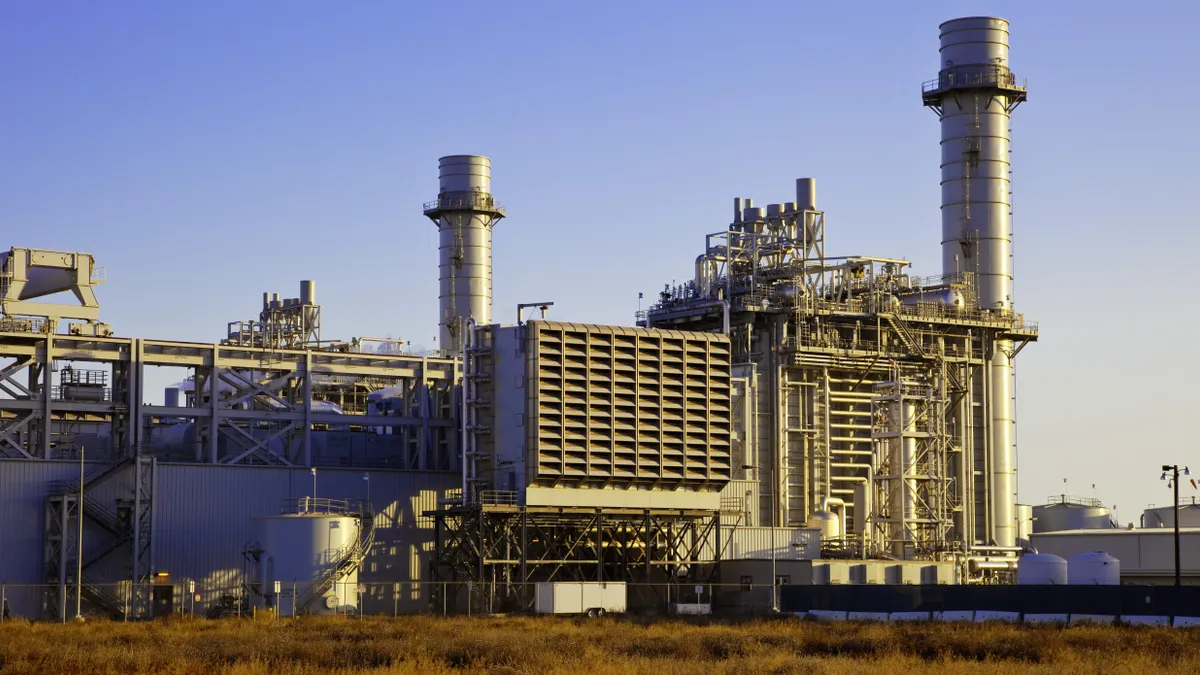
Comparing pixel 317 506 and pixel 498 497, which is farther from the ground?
pixel 498 497

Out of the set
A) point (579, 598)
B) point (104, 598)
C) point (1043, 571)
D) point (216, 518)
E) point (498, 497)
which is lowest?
point (579, 598)

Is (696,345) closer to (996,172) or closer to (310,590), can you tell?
(310,590)

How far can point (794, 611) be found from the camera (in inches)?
2638

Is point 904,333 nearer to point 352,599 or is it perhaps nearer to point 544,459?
point 544,459

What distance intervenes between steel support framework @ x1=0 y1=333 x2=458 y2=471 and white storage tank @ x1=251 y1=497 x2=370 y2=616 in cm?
572

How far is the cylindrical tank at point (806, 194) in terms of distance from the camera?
90562 mm

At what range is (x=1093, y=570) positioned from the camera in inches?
2724

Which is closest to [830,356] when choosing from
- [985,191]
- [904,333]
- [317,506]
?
[904,333]

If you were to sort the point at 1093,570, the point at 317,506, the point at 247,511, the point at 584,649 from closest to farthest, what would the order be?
the point at 584,649, the point at 1093,570, the point at 247,511, the point at 317,506

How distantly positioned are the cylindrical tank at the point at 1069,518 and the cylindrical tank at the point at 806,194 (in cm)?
2878

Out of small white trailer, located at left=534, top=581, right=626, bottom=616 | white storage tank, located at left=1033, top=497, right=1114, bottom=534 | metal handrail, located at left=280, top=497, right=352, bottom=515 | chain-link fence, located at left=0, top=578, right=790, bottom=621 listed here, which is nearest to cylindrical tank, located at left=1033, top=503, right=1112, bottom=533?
white storage tank, located at left=1033, top=497, right=1114, bottom=534

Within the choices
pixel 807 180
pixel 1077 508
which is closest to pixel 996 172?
pixel 807 180

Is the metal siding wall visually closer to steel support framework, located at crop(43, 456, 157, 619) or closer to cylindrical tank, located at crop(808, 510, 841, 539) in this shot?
steel support framework, located at crop(43, 456, 157, 619)

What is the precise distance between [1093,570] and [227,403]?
35.3 m
